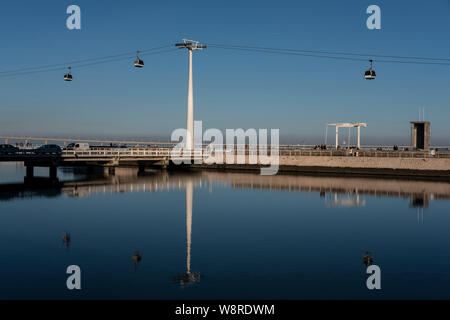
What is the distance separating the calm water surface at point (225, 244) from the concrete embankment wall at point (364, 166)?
12811 mm

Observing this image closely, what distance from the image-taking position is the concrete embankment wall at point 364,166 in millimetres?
45031

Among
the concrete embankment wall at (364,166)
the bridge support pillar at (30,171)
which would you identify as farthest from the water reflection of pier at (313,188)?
the bridge support pillar at (30,171)

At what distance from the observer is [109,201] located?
97.7ft

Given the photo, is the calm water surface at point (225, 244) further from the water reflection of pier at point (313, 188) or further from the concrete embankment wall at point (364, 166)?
the concrete embankment wall at point (364, 166)

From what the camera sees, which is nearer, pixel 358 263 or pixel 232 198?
pixel 358 263

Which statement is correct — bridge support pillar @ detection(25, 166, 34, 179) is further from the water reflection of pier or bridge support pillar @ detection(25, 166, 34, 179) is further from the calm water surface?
the calm water surface

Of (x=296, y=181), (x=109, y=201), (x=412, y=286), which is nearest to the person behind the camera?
(x=412, y=286)

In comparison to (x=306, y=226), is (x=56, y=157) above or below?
above

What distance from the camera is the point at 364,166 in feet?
162

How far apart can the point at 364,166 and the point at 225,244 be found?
36.2m

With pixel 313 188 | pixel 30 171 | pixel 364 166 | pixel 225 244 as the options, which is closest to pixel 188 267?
pixel 225 244
